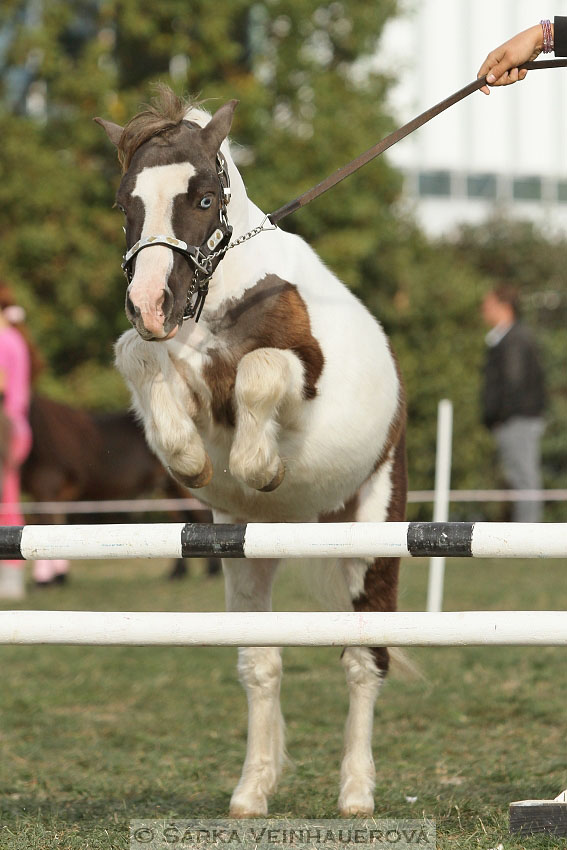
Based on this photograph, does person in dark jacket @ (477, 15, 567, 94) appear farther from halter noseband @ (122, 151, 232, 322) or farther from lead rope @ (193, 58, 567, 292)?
halter noseband @ (122, 151, 232, 322)

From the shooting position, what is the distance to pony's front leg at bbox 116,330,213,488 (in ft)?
11.0

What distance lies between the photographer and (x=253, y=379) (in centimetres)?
333

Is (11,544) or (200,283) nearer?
(11,544)

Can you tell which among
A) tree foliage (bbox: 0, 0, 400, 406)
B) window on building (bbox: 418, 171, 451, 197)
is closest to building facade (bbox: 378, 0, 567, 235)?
window on building (bbox: 418, 171, 451, 197)

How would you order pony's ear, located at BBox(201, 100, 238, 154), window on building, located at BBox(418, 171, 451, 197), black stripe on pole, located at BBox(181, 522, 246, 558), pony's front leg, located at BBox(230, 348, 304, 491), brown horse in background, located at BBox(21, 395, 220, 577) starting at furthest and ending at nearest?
window on building, located at BBox(418, 171, 451, 197) < brown horse in background, located at BBox(21, 395, 220, 577) < pony's ear, located at BBox(201, 100, 238, 154) < pony's front leg, located at BBox(230, 348, 304, 491) < black stripe on pole, located at BBox(181, 522, 246, 558)

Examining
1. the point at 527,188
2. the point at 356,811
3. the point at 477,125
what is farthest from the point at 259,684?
the point at 527,188

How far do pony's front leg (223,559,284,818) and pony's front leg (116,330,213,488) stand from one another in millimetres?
730

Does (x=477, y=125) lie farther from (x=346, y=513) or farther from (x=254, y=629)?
A: (x=254, y=629)

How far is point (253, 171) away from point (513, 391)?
646cm

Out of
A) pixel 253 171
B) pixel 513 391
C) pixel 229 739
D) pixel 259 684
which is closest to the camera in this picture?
pixel 259 684

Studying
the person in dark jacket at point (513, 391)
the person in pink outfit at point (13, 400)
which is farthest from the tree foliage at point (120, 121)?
the person in pink outfit at point (13, 400)

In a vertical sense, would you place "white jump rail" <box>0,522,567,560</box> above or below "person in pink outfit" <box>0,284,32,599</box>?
below

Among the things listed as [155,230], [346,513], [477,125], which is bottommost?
[346,513]

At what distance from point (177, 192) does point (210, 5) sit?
43.7 ft
